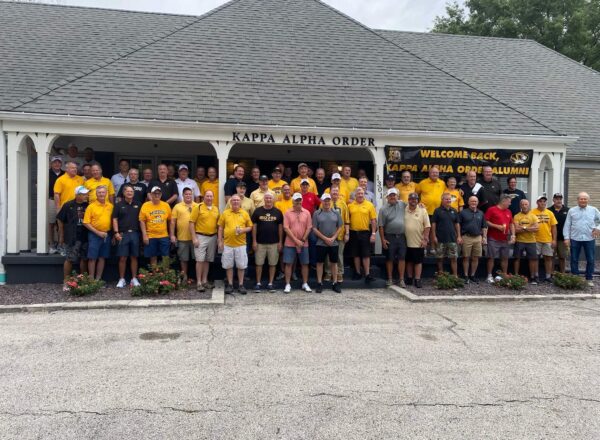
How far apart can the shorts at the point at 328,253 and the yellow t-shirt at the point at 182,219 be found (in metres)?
2.37

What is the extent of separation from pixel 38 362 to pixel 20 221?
4722 mm

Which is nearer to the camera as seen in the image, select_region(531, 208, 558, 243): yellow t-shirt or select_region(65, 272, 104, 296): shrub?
select_region(65, 272, 104, 296): shrub

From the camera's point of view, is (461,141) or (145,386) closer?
(145,386)

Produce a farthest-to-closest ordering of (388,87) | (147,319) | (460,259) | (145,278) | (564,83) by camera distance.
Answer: (564,83)
(388,87)
(460,259)
(145,278)
(147,319)

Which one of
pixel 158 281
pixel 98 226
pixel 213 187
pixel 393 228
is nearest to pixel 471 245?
pixel 393 228

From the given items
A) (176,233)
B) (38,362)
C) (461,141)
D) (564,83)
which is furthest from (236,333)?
(564,83)

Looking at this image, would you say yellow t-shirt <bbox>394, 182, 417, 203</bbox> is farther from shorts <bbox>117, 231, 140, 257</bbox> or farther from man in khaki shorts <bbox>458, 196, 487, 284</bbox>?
shorts <bbox>117, 231, 140, 257</bbox>

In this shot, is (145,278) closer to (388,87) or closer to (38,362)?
(38,362)

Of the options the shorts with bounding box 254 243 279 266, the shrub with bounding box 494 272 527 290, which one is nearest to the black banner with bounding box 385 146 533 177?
the shrub with bounding box 494 272 527 290

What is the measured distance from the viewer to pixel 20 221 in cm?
829

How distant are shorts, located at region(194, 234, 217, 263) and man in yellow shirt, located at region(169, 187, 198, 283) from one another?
0.28 meters

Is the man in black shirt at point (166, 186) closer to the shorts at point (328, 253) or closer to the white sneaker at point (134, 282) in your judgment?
the white sneaker at point (134, 282)

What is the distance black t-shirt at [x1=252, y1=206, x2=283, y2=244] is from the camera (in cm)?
780

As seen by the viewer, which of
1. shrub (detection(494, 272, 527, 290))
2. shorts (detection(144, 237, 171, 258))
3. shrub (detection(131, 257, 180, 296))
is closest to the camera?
shrub (detection(131, 257, 180, 296))
